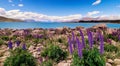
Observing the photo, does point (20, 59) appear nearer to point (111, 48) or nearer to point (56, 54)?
point (56, 54)

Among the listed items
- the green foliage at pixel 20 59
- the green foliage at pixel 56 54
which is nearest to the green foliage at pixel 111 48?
the green foliage at pixel 56 54

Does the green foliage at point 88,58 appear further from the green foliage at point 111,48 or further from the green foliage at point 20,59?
the green foliage at point 111,48

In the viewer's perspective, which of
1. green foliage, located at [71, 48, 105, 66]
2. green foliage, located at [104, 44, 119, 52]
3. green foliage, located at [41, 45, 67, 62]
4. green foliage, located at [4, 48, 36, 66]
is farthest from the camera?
green foliage, located at [104, 44, 119, 52]

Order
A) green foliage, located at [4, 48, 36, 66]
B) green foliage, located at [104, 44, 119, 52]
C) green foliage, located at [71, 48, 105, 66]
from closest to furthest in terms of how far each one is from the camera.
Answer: green foliage, located at [71, 48, 105, 66], green foliage, located at [4, 48, 36, 66], green foliage, located at [104, 44, 119, 52]

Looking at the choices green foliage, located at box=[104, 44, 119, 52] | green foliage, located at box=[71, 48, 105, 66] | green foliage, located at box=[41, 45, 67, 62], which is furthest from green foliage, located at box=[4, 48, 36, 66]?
green foliage, located at box=[104, 44, 119, 52]

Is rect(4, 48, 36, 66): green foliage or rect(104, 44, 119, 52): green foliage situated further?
rect(104, 44, 119, 52): green foliage

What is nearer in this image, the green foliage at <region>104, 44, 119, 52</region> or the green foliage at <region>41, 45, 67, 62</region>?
the green foliage at <region>41, 45, 67, 62</region>

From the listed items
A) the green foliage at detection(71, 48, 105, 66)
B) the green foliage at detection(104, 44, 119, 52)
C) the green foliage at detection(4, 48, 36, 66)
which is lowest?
the green foliage at detection(104, 44, 119, 52)

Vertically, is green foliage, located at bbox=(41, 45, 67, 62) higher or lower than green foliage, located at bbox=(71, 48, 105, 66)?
lower

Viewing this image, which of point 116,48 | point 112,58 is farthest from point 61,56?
point 116,48

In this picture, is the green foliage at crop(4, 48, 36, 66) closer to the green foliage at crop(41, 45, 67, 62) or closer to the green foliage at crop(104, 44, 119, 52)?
the green foliage at crop(41, 45, 67, 62)

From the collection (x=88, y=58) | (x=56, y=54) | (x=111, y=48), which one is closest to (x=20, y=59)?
(x=56, y=54)

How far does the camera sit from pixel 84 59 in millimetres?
6273

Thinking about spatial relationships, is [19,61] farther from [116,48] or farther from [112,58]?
[116,48]
